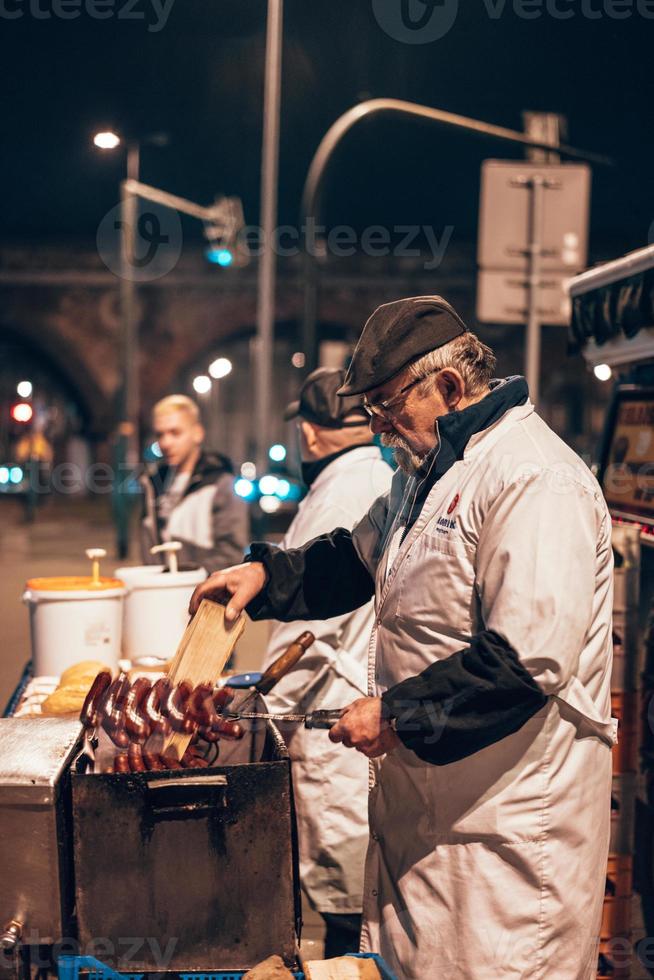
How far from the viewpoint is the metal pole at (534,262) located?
7.48 meters

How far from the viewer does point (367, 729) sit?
7.88 feet

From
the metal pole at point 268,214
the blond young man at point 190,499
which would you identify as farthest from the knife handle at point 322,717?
the metal pole at point 268,214

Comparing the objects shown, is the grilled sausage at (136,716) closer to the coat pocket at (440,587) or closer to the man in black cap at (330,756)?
the coat pocket at (440,587)

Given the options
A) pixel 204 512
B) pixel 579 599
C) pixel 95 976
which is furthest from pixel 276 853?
pixel 204 512

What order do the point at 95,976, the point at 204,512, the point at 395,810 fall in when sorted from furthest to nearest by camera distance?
the point at 204,512
the point at 395,810
the point at 95,976

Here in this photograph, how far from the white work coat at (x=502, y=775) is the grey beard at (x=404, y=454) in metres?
0.13

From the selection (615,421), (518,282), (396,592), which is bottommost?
(396,592)

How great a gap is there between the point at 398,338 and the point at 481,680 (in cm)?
82

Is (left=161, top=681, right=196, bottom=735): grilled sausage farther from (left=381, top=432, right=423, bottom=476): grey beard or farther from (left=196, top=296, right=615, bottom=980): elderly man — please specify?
(left=381, top=432, right=423, bottom=476): grey beard

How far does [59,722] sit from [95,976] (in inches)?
23.8

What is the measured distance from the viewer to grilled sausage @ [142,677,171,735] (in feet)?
9.10

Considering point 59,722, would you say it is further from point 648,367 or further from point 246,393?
point 246,393

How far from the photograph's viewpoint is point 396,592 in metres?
2.65

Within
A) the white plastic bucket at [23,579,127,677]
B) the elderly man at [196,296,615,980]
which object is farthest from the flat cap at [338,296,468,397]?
the white plastic bucket at [23,579,127,677]
